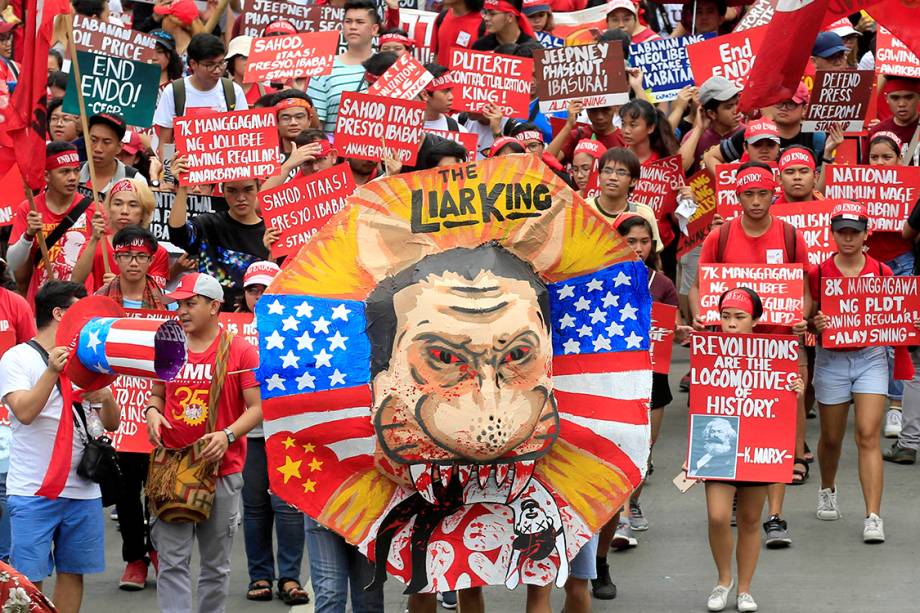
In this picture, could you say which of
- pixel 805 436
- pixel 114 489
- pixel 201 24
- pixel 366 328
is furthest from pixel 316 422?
pixel 201 24

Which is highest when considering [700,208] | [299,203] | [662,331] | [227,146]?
[227,146]

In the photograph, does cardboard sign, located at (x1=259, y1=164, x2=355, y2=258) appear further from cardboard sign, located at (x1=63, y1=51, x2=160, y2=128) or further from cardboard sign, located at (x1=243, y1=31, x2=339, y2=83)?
cardboard sign, located at (x1=243, y1=31, x2=339, y2=83)

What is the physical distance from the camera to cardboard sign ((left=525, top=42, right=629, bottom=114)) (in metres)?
13.5

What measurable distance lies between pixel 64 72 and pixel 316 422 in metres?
9.17

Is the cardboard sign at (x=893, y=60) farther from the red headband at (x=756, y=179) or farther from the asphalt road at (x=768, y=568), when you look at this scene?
the asphalt road at (x=768, y=568)

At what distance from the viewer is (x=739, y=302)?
957cm

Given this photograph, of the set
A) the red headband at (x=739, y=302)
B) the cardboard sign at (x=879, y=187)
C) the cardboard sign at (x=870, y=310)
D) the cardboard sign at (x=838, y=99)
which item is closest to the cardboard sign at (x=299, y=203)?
the red headband at (x=739, y=302)

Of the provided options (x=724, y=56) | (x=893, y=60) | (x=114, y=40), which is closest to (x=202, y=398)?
(x=114, y=40)

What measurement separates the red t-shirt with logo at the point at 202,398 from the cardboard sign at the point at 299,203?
2147mm

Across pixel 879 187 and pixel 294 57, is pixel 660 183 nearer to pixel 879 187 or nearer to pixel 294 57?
pixel 879 187

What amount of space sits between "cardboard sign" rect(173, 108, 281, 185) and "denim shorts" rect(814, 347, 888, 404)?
393cm

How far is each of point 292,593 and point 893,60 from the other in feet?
21.5

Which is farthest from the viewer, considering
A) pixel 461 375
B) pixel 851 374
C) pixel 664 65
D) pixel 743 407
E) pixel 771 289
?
pixel 664 65

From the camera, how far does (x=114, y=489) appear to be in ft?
28.3
